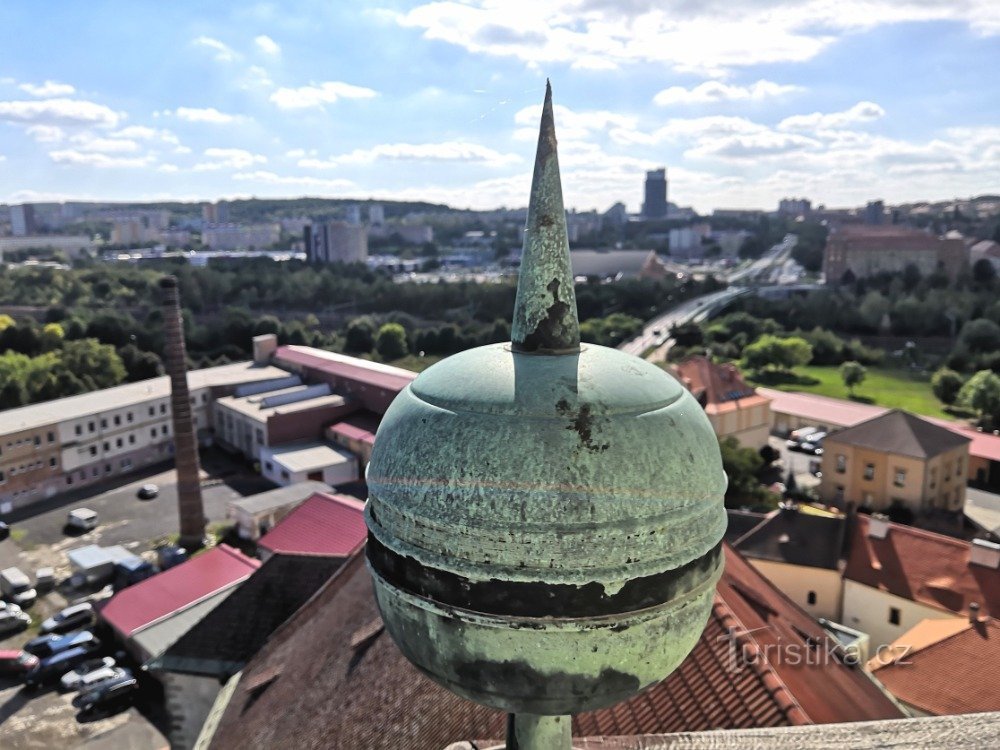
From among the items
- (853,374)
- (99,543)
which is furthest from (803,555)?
(853,374)

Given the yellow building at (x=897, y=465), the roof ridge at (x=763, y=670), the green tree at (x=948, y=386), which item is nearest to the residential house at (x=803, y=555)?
the yellow building at (x=897, y=465)

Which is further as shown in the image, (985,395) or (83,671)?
(985,395)

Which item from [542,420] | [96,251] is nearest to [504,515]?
Result: [542,420]

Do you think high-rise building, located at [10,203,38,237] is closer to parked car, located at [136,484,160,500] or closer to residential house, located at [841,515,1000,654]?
parked car, located at [136,484,160,500]

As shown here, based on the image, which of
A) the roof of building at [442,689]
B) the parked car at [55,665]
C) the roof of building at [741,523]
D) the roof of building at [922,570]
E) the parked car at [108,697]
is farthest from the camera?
the roof of building at [741,523]

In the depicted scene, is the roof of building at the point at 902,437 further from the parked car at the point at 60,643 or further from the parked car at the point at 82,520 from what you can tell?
the parked car at the point at 82,520

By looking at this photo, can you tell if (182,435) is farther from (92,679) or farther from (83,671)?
(92,679)
